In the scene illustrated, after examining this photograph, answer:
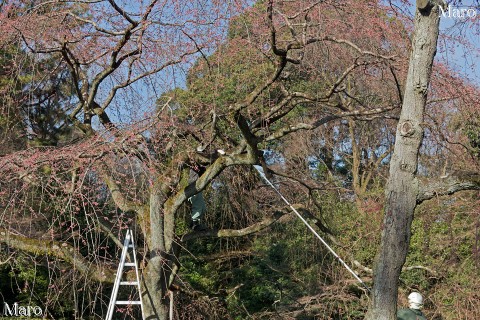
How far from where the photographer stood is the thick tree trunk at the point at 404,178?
3.75m

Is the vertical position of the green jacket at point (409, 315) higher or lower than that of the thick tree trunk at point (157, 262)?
lower

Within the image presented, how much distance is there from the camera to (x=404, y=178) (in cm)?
379

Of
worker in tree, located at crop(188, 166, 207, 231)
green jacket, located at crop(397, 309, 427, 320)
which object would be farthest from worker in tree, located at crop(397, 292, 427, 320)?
worker in tree, located at crop(188, 166, 207, 231)

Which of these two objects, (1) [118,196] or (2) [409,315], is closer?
(2) [409,315]

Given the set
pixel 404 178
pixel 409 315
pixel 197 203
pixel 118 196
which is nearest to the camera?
pixel 404 178

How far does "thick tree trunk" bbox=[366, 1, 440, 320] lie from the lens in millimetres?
3748

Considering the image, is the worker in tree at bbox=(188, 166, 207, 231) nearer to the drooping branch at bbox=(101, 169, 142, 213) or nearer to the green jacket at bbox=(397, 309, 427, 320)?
the drooping branch at bbox=(101, 169, 142, 213)

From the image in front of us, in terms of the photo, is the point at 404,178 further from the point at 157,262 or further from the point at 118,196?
the point at 118,196

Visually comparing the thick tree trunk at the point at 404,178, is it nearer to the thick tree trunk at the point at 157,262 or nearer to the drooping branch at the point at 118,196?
the drooping branch at the point at 118,196

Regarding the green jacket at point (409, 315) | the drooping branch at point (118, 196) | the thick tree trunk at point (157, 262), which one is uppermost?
the drooping branch at point (118, 196)

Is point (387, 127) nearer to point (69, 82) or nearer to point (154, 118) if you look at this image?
point (69, 82)

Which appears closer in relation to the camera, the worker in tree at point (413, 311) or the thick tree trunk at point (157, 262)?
the worker in tree at point (413, 311)

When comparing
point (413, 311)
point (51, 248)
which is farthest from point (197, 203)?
point (413, 311)

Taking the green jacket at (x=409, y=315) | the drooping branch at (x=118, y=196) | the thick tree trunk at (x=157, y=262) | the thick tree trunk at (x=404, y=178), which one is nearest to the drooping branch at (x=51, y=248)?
the thick tree trunk at (x=157, y=262)
